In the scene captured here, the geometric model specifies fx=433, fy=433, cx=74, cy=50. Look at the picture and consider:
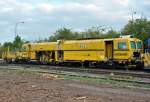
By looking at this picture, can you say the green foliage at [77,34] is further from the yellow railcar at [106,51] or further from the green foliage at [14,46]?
the yellow railcar at [106,51]

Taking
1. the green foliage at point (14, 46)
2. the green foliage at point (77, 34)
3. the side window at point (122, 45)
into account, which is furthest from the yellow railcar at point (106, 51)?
the green foliage at point (77, 34)

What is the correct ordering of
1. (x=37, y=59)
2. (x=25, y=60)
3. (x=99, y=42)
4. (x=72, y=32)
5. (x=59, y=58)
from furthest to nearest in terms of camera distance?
(x=72, y=32)
(x=25, y=60)
(x=37, y=59)
(x=59, y=58)
(x=99, y=42)

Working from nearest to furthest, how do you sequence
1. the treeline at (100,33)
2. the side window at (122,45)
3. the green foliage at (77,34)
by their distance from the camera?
the side window at (122,45), the treeline at (100,33), the green foliage at (77,34)

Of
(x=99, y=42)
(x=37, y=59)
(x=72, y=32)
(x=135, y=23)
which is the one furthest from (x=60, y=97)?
(x=72, y=32)

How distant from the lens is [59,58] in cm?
4912

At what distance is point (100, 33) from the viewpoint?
9162 cm

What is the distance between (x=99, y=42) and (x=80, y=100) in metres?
28.0

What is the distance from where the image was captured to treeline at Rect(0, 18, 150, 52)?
5942 cm

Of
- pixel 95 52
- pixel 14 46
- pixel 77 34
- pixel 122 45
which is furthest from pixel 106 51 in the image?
pixel 77 34

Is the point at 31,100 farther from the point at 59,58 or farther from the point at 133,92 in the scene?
the point at 59,58

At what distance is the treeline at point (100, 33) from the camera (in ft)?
195

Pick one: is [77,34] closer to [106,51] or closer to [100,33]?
[100,33]

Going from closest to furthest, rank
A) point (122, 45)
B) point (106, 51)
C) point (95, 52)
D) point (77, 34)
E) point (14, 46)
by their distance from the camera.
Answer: point (122, 45)
point (106, 51)
point (95, 52)
point (14, 46)
point (77, 34)

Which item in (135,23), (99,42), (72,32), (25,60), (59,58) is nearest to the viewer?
(99,42)
